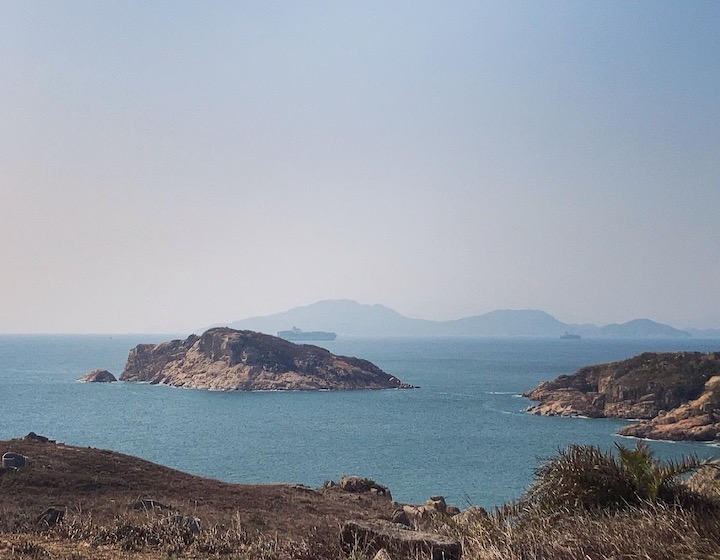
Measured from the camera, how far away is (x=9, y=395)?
108 metres

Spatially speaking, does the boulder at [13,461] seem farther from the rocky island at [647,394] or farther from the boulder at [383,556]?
the rocky island at [647,394]

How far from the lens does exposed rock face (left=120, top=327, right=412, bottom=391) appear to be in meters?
130

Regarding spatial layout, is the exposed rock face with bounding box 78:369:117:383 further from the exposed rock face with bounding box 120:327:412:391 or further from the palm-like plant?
the palm-like plant

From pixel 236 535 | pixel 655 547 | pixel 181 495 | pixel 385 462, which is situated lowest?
pixel 385 462

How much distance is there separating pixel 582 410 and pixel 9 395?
9148 centimetres

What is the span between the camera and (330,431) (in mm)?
75750

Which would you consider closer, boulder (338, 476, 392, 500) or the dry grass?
the dry grass

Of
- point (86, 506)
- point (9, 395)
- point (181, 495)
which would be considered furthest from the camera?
point (9, 395)

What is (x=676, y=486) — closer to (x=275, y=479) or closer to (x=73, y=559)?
(x=73, y=559)

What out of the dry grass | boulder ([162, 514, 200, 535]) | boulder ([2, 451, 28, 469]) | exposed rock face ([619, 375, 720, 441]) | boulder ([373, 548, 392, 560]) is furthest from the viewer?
exposed rock face ([619, 375, 720, 441])

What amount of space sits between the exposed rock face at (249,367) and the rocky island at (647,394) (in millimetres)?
40670

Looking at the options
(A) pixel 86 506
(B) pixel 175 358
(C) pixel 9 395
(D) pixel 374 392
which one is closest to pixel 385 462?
(A) pixel 86 506

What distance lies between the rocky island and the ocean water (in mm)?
3814

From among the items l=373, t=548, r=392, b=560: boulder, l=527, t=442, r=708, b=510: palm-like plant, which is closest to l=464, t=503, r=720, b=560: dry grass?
l=527, t=442, r=708, b=510: palm-like plant
